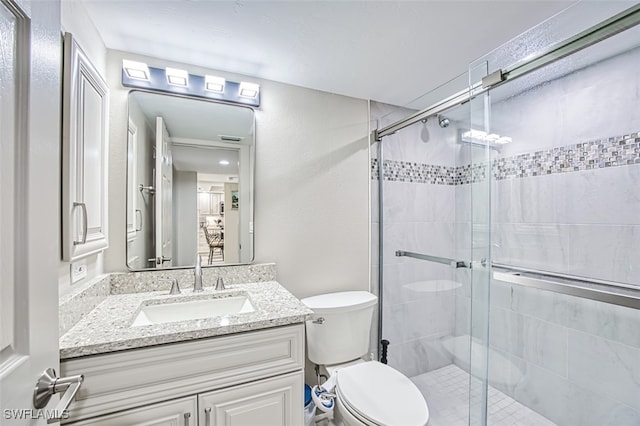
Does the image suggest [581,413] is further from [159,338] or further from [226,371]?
[159,338]

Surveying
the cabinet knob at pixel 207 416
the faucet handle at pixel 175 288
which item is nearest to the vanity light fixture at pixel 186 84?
the faucet handle at pixel 175 288

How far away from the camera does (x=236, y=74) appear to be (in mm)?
1669

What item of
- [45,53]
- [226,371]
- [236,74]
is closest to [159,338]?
[226,371]

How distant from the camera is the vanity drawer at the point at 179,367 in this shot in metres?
0.89

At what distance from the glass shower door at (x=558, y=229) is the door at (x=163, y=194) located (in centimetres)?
164

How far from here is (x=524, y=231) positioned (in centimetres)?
177

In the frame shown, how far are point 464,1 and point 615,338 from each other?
1749 millimetres

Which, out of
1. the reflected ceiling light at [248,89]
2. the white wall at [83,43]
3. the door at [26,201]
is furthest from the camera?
the reflected ceiling light at [248,89]

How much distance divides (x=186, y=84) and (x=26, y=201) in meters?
1.28

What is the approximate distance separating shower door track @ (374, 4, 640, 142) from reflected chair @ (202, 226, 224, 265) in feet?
4.55

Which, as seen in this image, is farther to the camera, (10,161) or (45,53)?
(45,53)

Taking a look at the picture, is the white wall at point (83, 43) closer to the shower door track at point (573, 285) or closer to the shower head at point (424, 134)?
the shower door track at point (573, 285)

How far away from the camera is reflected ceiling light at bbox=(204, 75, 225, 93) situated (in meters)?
1.58

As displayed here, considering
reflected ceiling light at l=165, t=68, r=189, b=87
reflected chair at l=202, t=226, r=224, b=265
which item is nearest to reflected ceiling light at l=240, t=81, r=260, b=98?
reflected ceiling light at l=165, t=68, r=189, b=87
